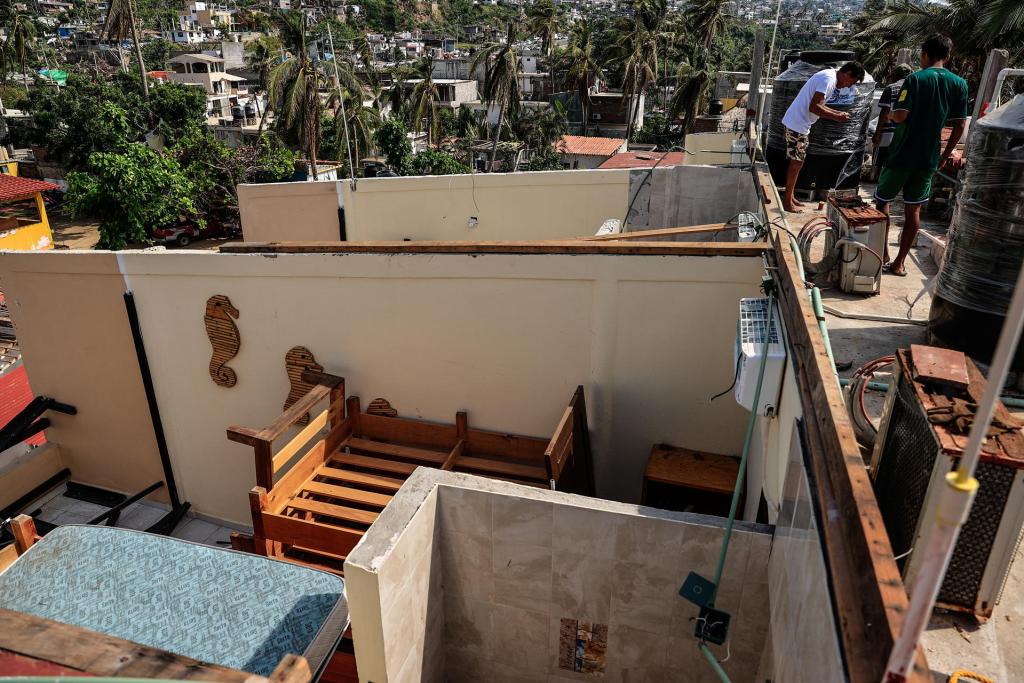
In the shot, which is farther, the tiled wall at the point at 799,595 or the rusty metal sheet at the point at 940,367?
the rusty metal sheet at the point at 940,367

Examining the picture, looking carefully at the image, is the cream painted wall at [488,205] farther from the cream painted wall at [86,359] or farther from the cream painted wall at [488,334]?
the cream painted wall at [86,359]

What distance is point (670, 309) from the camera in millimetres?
5660

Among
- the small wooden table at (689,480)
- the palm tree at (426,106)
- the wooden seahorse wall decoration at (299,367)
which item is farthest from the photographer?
the palm tree at (426,106)

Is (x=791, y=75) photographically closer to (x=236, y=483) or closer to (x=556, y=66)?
(x=236, y=483)

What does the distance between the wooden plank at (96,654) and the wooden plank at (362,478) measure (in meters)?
3.39

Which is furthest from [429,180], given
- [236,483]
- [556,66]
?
[556,66]

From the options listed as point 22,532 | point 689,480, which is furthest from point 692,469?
point 22,532

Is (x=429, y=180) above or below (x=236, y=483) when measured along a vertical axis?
above

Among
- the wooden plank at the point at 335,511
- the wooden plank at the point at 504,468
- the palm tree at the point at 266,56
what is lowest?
the wooden plank at the point at 335,511

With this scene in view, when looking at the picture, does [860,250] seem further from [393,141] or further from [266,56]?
[266,56]

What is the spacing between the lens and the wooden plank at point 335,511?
5586 millimetres

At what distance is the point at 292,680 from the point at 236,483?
574cm

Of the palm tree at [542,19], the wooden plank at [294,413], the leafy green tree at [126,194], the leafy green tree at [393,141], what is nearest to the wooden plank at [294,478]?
Result: the wooden plank at [294,413]

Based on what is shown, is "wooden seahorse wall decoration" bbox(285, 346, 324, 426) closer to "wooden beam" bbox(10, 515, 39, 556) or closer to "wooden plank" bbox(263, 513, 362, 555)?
→ "wooden plank" bbox(263, 513, 362, 555)
